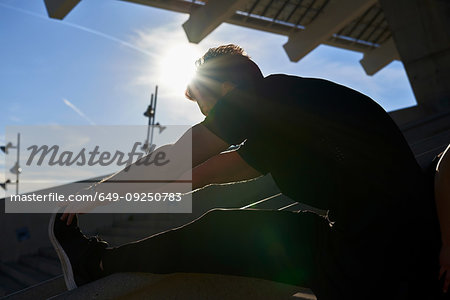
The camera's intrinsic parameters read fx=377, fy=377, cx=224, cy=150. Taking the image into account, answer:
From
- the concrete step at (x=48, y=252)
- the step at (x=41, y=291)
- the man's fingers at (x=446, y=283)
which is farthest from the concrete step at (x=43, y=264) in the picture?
the man's fingers at (x=446, y=283)

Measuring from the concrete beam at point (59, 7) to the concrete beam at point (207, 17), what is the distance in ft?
13.0

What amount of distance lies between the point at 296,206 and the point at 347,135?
4.74 ft

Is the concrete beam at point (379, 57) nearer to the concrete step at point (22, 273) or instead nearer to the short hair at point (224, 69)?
the concrete step at point (22, 273)

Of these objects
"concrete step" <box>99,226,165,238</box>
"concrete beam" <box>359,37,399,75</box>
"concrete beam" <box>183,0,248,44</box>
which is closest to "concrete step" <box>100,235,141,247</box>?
"concrete step" <box>99,226,165,238</box>

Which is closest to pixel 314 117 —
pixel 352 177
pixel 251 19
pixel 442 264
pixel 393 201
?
pixel 352 177

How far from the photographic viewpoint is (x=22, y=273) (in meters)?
5.55

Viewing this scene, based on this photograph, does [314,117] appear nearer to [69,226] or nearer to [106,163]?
[69,226]

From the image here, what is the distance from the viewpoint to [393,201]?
121 cm

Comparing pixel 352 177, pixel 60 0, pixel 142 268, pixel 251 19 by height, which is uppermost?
pixel 251 19

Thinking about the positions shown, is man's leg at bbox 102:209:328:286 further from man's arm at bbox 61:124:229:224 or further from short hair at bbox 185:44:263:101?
short hair at bbox 185:44:263:101

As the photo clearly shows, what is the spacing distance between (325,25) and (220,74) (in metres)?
14.0

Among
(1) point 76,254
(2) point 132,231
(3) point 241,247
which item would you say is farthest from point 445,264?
(2) point 132,231

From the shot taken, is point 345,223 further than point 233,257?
No

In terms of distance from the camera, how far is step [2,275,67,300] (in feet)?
7.34
